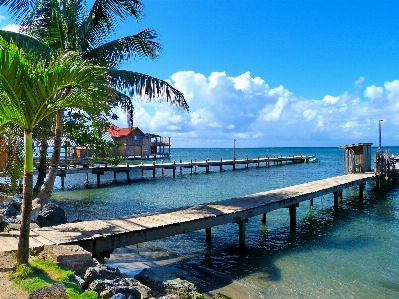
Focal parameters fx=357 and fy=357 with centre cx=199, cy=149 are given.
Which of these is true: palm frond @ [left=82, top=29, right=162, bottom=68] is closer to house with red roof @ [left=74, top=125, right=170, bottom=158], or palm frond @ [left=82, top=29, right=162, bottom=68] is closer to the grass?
the grass

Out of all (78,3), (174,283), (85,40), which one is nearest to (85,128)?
(85,40)

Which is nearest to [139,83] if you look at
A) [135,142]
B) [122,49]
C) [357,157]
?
[122,49]

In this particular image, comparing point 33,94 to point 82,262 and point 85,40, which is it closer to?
point 82,262

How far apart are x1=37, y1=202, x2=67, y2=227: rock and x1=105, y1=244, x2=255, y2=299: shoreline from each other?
3126 millimetres

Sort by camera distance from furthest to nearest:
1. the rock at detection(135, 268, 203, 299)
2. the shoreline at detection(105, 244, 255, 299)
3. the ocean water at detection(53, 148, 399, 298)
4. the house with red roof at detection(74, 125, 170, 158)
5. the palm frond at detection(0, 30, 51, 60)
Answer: the house with red roof at detection(74, 125, 170, 158)
the palm frond at detection(0, 30, 51, 60)
the ocean water at detection(53, 148, 399, 298)
the shoreline at detection(105, 244, 255, 299)
the rock at detection(135, 268, 203, 299)

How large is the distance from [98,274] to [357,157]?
77.3 feet

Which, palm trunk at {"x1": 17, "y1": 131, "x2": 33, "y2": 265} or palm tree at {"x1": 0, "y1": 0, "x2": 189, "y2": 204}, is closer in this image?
palm trunk at {"x1": 17, "y1": 131, "x2": 33, "y2": 265}

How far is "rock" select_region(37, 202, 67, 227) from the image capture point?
12297 millimetres

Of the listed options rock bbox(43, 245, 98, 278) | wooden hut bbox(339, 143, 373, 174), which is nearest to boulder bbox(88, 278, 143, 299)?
rock bbox(43, 245, 98, 278)

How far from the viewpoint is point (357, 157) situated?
84.0 ft

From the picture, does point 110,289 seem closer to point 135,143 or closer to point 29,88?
point 29,88

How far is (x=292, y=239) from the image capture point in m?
13.0

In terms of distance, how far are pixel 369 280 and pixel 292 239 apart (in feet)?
13.1

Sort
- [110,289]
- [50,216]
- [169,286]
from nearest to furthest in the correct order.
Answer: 1. [110,289]
2. [169,286]
3. [50,216]
